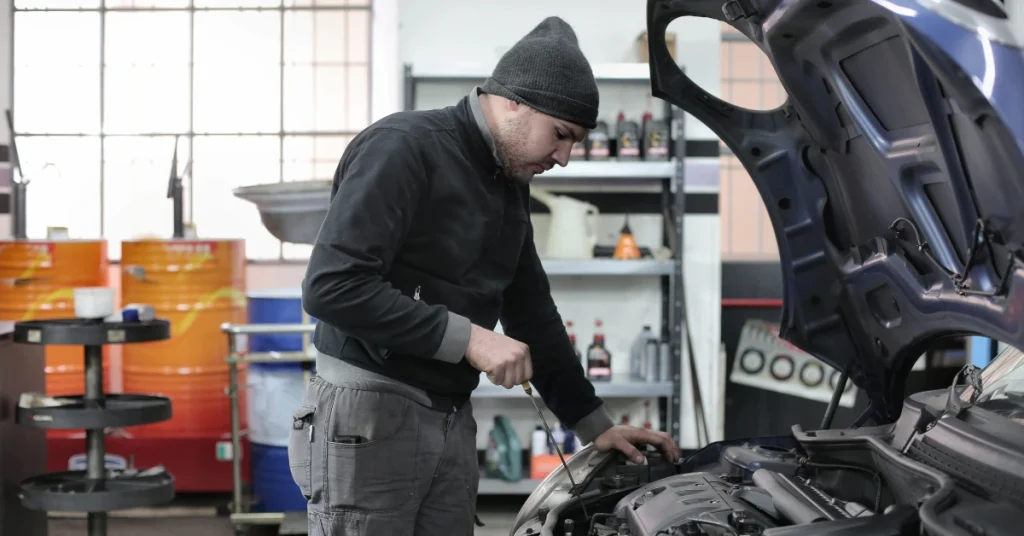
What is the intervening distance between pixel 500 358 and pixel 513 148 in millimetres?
427

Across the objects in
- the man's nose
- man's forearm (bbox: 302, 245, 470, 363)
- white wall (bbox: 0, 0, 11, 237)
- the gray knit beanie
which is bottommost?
man's forearm (bbox: 302, 245, 470, 363)

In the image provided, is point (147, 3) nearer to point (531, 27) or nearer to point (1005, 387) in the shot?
point (531, 27)

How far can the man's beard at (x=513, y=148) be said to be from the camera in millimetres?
1771

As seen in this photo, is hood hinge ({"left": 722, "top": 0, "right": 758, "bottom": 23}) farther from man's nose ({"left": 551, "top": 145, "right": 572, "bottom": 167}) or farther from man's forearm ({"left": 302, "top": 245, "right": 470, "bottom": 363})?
man's forearm ({"left": 302, "top": 245, "right": 470, "bottom": 363})

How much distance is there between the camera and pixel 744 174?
23.7ft

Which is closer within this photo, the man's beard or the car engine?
the car engine

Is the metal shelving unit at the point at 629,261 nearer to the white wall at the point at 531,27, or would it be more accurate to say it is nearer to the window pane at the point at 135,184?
the white wall at the point at 531,27

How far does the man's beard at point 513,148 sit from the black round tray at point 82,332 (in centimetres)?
202

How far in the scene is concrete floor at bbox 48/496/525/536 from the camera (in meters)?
4.38

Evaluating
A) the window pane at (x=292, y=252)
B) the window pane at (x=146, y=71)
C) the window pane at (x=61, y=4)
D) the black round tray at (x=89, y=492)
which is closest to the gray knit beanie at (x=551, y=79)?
the black round tray at (x=89, y=492)

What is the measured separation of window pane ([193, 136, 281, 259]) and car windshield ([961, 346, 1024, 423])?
5852mm

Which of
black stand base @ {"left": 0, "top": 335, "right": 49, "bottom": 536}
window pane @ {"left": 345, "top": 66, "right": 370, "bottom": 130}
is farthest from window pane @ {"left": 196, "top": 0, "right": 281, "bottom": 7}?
black stand base @ {"left": 0, "top": 335, "right": 49, "bottom": 536}

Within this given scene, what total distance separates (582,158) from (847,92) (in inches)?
120

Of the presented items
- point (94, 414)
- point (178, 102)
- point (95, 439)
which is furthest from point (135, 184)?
point (94, 414)
